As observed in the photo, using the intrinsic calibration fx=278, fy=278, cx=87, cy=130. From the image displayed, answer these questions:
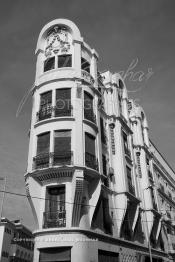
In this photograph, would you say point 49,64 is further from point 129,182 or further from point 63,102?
point 129,182

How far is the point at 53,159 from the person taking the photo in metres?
21.3

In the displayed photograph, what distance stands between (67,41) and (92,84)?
5.47 meters

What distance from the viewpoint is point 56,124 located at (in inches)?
906

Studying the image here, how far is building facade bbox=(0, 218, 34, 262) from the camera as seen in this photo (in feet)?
126

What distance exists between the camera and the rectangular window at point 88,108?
81.8 feet

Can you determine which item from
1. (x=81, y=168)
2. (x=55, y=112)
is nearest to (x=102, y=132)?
(x=55, y=112)

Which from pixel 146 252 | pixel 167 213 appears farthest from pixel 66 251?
pixel 167 213

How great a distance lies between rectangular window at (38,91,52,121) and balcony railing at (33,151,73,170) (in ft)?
12.6

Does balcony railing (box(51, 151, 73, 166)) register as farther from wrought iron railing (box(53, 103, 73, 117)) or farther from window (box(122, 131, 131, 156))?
window (box(122, 131, 131, 156))

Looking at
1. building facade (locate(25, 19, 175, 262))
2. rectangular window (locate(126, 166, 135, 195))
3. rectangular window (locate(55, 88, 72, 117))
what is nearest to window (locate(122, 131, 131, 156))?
building facade (locate(25, 19, 175, 262))

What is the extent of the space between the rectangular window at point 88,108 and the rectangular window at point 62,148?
287 centimetres

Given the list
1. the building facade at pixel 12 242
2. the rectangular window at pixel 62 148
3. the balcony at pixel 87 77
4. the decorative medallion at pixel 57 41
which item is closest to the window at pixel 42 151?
the rectangular window at pixel 62 148

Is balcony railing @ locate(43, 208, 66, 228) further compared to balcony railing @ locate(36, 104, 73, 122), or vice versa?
balcony railing @ locate(36, 104, 73, 122)

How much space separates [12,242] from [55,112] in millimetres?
27141
